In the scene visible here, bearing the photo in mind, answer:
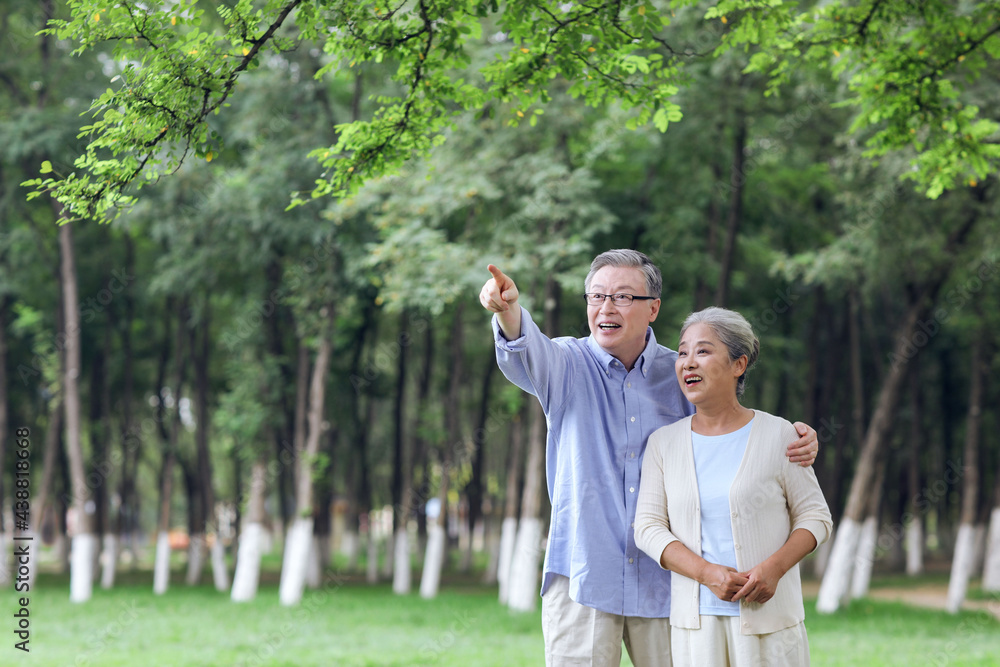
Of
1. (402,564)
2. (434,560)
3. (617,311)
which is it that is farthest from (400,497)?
(617,311)

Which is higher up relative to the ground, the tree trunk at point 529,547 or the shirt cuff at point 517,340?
the shirt cuff at point 517,340

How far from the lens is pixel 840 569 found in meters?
14.6

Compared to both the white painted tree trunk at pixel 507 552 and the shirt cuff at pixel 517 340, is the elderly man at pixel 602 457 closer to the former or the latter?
the shirt cuff at pixel 517 340

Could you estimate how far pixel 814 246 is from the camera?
19047 mm

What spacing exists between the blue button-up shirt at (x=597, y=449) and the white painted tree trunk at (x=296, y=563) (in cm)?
1410

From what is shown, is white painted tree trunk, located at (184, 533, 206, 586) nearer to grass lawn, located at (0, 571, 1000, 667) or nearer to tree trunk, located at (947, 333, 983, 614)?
grass lawn, located at (0, 571, 1000, 667)

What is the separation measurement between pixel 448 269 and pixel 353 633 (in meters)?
5.41

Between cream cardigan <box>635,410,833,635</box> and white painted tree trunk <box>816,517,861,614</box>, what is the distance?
12.5 m

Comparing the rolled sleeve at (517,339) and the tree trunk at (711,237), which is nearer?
the rolled sleeve at (517,339)

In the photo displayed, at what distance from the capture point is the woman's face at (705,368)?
3.18 metres

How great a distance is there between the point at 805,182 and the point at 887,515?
18.3 metres

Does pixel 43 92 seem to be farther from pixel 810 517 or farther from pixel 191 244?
pixel 810 517

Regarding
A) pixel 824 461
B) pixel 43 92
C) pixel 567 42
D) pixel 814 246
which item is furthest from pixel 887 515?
pixel 567 42

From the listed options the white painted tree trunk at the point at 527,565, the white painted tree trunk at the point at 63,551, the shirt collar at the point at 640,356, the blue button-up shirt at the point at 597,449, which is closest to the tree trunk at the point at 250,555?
the white painted tree trunk at the point at 527,565
